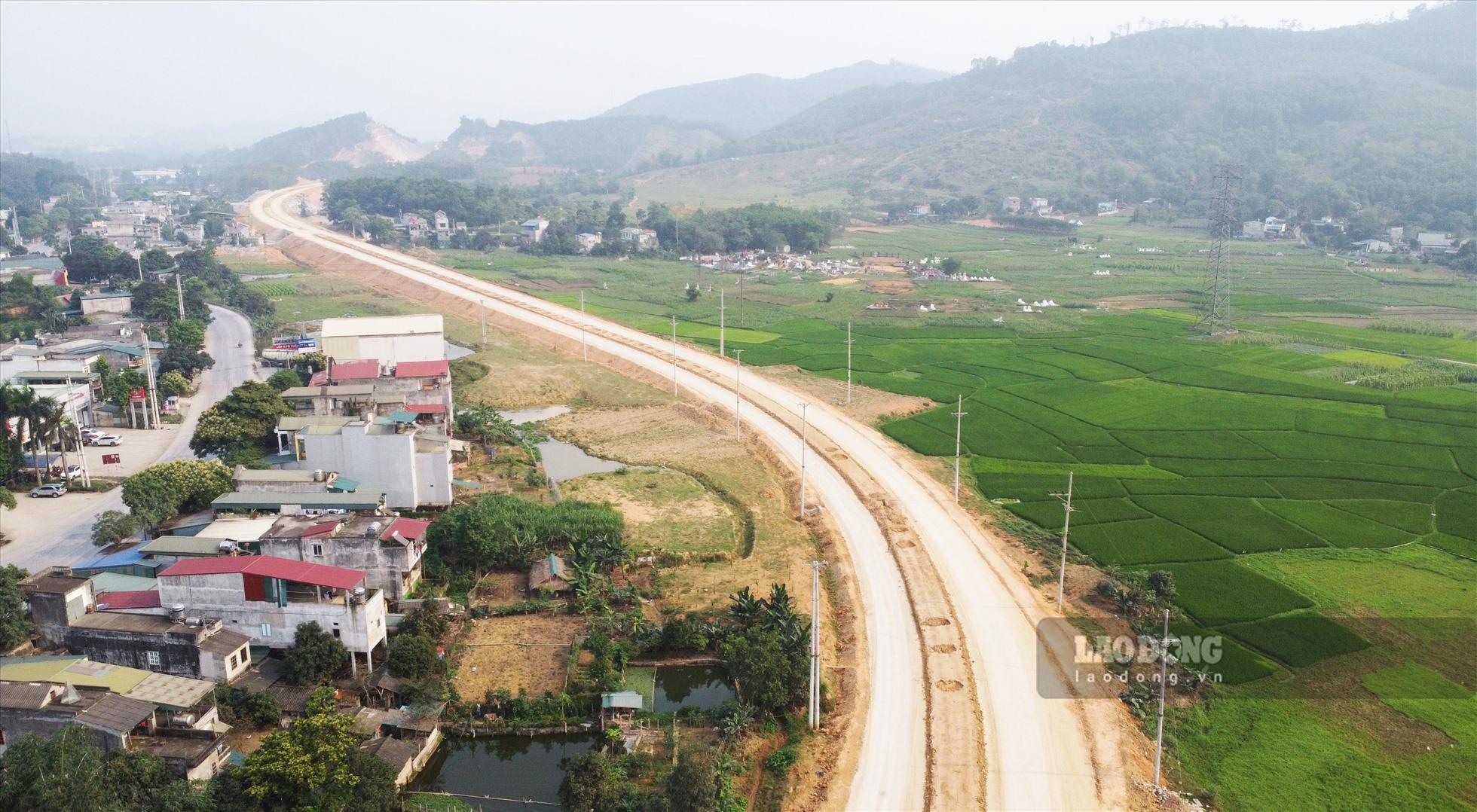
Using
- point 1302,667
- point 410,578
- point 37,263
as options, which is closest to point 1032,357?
point 1302,667

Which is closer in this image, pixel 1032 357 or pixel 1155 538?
pixel 1155 538

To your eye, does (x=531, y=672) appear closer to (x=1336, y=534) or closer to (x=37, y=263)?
(x=1336, y=534)

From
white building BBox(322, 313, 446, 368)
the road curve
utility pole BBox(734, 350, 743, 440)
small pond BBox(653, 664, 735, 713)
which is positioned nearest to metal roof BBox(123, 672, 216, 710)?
small pond BBox(653, 664, 735, 713)

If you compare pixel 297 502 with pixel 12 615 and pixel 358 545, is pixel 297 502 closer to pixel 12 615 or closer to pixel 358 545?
pixel 358 545

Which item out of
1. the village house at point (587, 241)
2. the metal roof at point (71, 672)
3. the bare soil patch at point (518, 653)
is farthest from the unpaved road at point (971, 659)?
the village house at point (587, 241)

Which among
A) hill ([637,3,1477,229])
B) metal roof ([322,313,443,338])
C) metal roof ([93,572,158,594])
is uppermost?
hill ([637,3,1477,229])

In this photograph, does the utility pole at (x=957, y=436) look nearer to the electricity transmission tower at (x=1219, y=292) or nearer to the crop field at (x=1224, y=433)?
the crop field at (x=1224, y=433)

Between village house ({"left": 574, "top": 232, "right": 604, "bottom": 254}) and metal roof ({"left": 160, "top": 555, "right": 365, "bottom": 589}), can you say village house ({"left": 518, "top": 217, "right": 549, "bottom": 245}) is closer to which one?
village house ({"left": 574, "top": 232, "right": 604, "bottom": 254})
